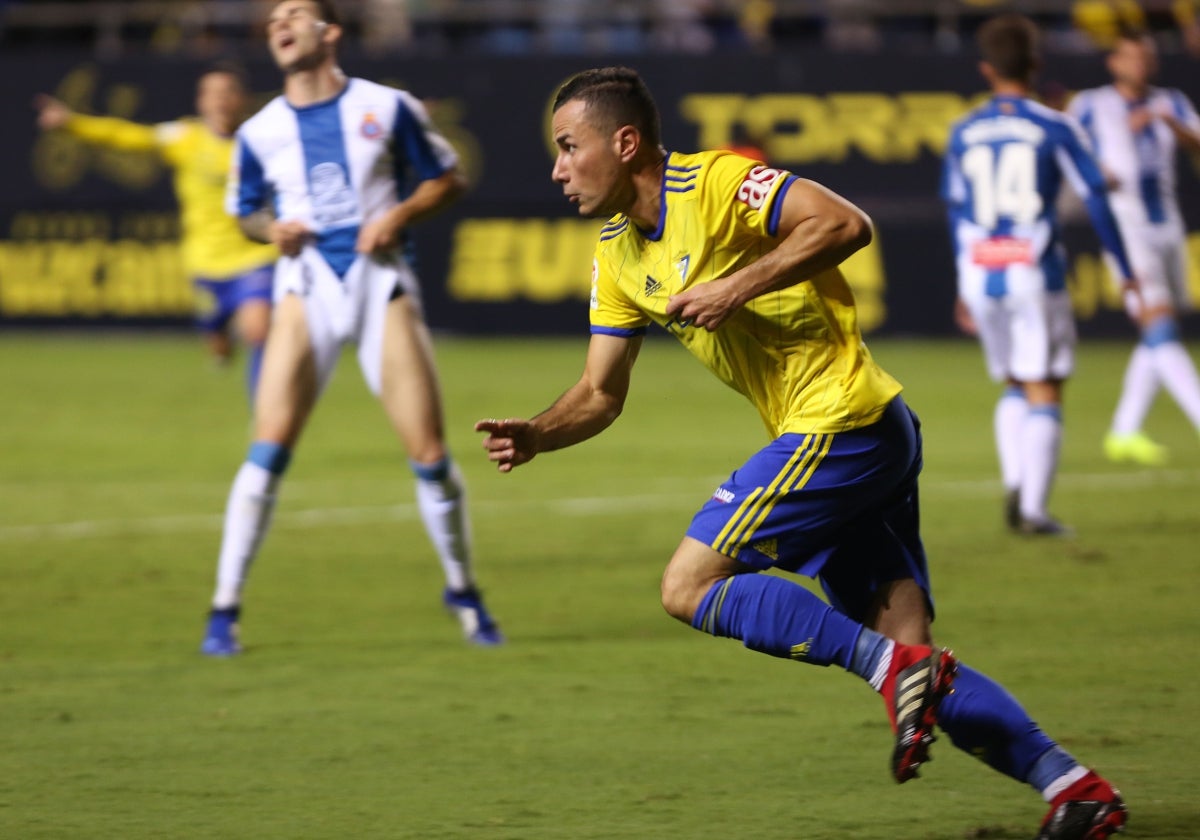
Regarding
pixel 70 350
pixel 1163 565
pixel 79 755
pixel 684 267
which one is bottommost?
pixel 70 350

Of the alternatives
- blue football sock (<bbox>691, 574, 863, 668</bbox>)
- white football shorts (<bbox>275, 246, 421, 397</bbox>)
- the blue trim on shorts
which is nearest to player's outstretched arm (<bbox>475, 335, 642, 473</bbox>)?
blue football sock (<bbox>691, 574, 863, 668</bbox>)

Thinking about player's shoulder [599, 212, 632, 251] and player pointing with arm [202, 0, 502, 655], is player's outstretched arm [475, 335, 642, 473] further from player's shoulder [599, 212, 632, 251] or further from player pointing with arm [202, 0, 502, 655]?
player pointing with arm [202, 0, 502, 655]

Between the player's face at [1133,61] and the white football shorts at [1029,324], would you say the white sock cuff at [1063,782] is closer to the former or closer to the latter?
the white football shorts at [1029,324]

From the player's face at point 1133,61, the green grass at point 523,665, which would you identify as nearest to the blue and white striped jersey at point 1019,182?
the green grass at point 523,665

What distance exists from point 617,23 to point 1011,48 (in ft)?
42.0

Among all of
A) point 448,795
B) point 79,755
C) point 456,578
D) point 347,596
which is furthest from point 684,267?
point 347,596

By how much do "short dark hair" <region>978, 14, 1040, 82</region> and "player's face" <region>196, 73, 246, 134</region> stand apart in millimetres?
5917

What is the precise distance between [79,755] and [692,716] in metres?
1.99

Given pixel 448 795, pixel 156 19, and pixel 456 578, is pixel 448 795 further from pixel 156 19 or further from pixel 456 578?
pixel 156 19

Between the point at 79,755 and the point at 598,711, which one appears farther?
the point at 598,711

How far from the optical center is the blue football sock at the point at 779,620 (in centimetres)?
449

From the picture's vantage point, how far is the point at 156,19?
23.1m

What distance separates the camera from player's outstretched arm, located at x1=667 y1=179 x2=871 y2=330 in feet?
14.5

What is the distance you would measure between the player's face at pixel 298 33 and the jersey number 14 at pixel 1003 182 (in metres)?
3.92
